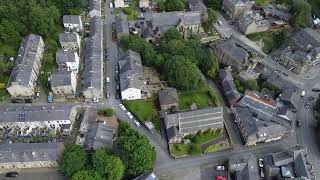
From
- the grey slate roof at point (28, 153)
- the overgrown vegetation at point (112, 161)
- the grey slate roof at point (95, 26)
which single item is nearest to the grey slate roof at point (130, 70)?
the grey slate roof at point (95, 26)

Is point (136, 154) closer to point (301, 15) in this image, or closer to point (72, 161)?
point (72, 161)

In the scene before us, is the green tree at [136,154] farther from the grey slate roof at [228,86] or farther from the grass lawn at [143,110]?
the grey slate roof at [228,86]

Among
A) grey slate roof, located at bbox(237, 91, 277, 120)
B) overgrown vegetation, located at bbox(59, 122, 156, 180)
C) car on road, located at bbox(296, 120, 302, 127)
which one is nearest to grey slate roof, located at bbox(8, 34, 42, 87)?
overgrown vegetation, located at bbox(59, 122, 156, 180)

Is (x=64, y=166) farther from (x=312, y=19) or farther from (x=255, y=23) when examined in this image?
(x=312, y=19)

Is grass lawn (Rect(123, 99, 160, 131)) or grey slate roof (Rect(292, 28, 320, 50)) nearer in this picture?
grass lawn (Rect(123, 99, 160, 131))

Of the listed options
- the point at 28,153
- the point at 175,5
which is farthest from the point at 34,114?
the point at 175,5

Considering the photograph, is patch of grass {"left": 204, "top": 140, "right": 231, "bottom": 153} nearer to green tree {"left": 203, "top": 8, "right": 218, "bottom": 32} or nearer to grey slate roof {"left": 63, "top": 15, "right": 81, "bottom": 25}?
green tree {"left": 203, "top": 8, "right": 218, "bottom": 32}

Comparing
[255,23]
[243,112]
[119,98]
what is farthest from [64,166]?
[255,23]
